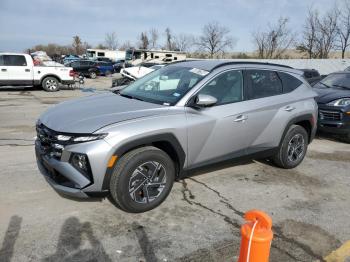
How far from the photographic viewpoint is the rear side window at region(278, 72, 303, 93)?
17.9 ft

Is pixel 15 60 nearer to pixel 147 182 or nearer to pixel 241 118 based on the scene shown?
pixel 241 118

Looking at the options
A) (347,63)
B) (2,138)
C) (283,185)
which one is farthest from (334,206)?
(347,63)

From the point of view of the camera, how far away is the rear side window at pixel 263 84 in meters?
4.89

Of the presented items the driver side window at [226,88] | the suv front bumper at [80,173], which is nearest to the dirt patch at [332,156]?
the driver side window at [226,88]

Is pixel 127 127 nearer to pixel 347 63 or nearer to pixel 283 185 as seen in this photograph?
Result: pixel 283 185

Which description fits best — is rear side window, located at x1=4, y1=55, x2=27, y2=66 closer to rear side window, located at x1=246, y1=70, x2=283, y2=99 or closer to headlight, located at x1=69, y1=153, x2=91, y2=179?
rear side window, located at x1=246, y1=70, x2=283, y2=99

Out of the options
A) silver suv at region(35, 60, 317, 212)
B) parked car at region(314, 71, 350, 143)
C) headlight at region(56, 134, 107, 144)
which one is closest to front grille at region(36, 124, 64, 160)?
silver suv at region(35, 60, 317, 212)

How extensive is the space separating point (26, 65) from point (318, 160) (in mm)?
14221

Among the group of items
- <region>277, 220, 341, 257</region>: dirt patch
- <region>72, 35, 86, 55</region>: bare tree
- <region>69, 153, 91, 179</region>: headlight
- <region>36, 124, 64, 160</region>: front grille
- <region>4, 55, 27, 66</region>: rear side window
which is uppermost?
<region>72, 35, 86, 55</region>: bare tree

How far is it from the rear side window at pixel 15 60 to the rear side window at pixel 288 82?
553 inches

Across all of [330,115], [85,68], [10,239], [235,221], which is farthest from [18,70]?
[235,221]

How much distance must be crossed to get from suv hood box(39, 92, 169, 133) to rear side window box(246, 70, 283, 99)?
4.79 ft

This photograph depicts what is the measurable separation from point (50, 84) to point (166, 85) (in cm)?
1379

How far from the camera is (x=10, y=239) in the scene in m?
3.37
